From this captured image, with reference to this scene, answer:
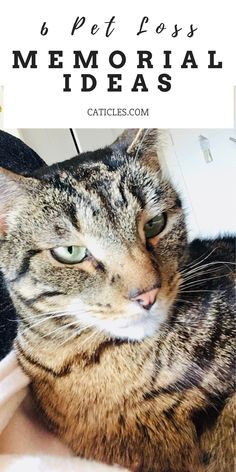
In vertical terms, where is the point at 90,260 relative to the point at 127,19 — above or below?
below

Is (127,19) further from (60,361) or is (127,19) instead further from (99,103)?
(60,361)

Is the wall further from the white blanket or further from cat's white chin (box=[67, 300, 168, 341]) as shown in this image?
the white blanket

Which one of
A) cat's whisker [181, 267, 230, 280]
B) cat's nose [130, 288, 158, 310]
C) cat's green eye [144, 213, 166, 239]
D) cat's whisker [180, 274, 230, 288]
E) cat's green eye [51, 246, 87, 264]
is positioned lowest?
cat's nose [130, 288, 158, 310]

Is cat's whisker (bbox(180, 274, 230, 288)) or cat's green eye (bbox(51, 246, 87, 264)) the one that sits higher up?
cat's green eye (bbox(51, 246, 87, 264))

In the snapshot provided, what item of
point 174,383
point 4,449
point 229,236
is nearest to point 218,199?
point 229,236

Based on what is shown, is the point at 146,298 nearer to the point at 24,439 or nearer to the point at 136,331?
the point at 136,331

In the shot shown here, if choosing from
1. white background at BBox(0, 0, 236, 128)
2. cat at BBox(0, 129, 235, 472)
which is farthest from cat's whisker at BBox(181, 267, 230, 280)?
white background at BBox(0, 0, 236, 128)
